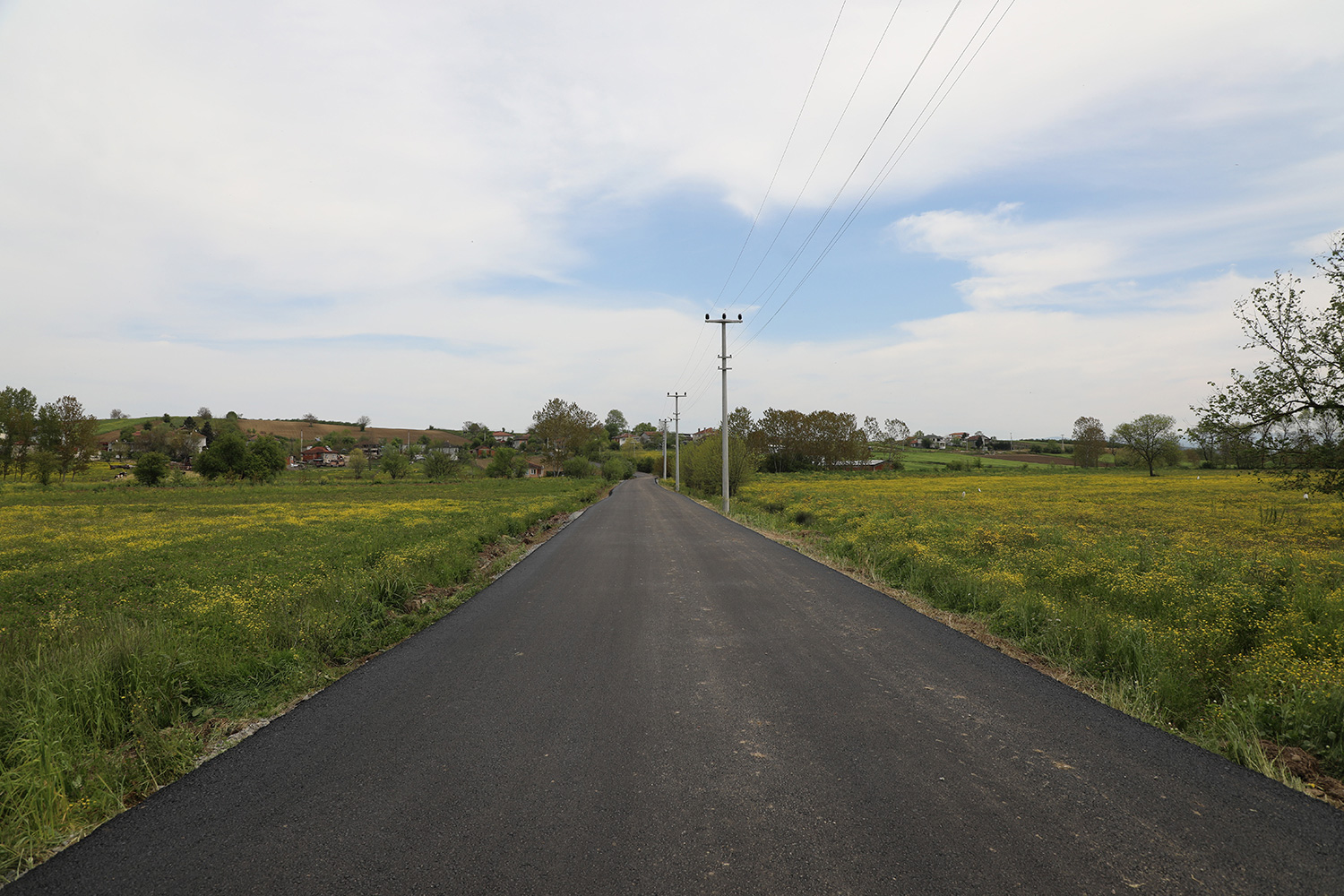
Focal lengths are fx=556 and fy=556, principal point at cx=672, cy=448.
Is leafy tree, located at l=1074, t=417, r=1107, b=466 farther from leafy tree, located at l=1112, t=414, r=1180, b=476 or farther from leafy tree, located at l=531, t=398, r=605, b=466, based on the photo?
leafy tree, located at l=531, t=398, r=605, b=466

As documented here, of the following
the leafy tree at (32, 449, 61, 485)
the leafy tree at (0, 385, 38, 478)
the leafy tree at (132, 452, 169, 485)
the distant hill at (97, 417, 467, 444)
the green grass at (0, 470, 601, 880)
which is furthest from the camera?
the distant hill at (97, 417, 467, 444)

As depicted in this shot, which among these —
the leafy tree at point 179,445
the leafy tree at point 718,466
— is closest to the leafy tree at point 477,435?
the leafy tree at point 179,445

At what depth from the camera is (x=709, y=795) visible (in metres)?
3.60

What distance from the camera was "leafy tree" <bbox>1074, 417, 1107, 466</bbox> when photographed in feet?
321

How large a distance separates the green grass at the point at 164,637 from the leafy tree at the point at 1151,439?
10032 cm

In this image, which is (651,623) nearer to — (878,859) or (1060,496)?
(878,859)

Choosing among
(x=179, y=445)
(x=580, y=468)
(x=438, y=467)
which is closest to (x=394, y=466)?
(x=438, y=467)

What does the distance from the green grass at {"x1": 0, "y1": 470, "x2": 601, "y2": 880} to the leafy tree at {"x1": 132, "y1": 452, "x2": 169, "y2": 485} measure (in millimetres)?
47954

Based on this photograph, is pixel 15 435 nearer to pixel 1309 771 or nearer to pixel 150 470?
pixel 150 470

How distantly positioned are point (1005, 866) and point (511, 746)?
10.7 feet

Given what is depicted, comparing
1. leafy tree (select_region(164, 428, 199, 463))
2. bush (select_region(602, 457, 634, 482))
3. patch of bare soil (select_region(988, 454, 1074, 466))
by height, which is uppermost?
leafy tree (select_region(164, 428, 199, 463))

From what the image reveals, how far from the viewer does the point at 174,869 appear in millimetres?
2934

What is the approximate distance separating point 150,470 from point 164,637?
227ft

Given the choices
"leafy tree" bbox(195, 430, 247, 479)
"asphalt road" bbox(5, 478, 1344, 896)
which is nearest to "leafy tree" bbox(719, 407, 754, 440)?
"leafy tree" bbox(195, 430, 247, 479)
